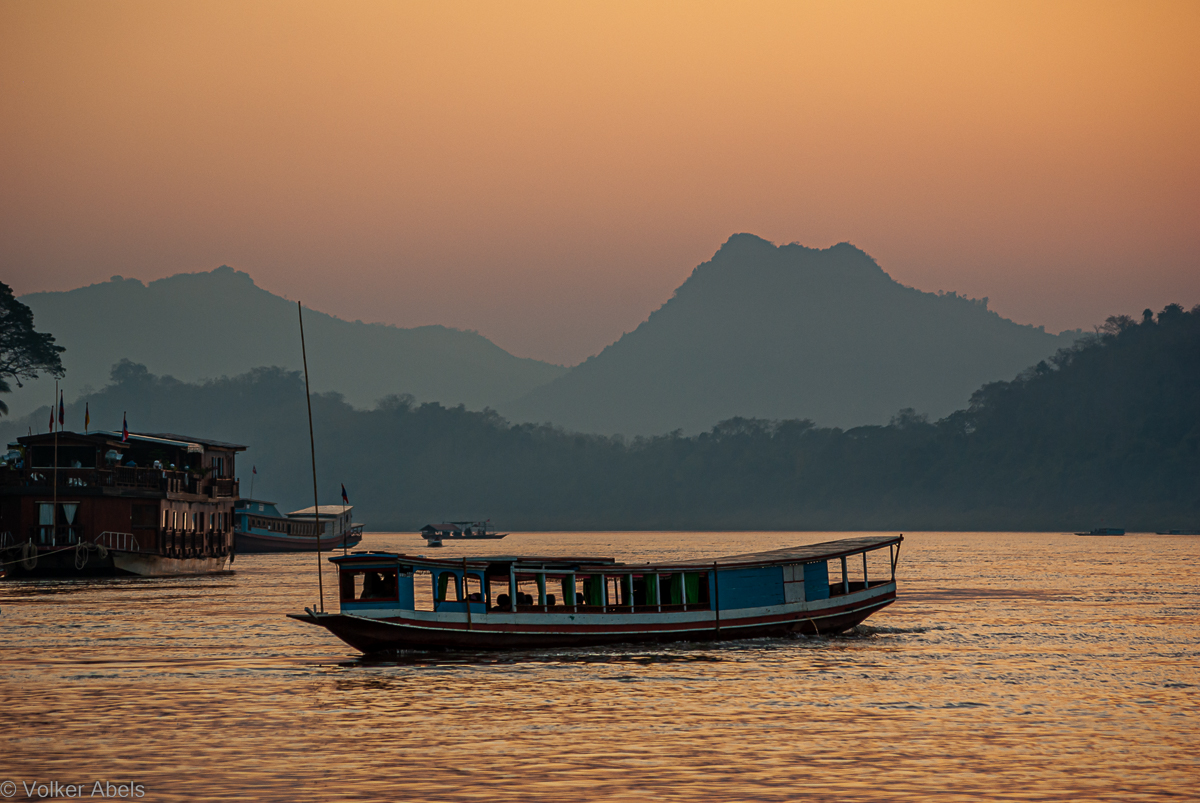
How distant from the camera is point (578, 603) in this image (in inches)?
1781

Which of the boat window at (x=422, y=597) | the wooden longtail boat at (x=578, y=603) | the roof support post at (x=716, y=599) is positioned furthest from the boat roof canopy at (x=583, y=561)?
the boat window at (x=422, y=597)

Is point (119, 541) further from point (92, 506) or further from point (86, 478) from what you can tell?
point (86, 478)

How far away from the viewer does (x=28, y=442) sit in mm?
81438

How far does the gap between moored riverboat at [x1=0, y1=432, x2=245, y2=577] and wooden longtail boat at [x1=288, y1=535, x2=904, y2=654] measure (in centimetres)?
4256

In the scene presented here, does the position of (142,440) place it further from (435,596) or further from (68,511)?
(435,596)

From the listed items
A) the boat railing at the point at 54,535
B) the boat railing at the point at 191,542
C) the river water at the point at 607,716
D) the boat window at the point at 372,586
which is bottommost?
the river water at the point at 607,716

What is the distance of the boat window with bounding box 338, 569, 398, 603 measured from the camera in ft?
136

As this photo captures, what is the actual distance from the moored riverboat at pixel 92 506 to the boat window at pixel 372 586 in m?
42.6

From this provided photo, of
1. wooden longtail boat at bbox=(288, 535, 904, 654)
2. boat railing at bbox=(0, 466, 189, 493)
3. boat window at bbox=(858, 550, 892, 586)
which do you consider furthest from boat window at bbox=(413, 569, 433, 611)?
boat window at bbox=(858, 550, 892, 586)

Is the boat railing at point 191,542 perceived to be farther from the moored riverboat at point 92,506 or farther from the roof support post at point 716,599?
the roof support post at point 716,599

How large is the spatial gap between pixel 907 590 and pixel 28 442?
196ft

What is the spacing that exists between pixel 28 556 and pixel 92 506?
4.86 metres

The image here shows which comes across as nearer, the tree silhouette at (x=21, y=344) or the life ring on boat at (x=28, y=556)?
the life ring on boat at (x=28, y=556)

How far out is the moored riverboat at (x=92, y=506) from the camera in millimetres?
79875
